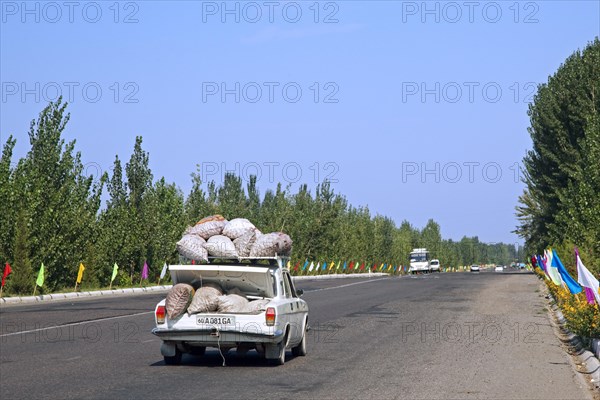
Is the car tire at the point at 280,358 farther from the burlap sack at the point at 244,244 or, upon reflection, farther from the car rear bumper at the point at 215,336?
the burlap sack at the point at 244,244

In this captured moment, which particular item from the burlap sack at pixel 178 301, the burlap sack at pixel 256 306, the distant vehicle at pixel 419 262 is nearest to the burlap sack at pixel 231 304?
the burlap sack at pixel 256 306

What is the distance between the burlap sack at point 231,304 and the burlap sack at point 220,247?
713 millimetres

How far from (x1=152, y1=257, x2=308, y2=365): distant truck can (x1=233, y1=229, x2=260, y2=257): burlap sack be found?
141mm

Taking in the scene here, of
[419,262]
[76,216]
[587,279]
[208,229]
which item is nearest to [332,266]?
[419,262]

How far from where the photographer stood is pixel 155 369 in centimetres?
1370

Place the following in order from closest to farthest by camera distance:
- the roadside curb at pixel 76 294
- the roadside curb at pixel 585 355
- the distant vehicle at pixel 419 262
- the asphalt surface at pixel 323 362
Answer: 1. the asphalt surface at pixel 323 362
2. the roadside curb at pixel 585 355
3. the roadside curb at pixel 76 294
4. the distant vehicle at pixel 419 262

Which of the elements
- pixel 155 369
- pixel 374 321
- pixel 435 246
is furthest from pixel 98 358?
pixel 435 246

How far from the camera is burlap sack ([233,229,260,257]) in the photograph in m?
14.5

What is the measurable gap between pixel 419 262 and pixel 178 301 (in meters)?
99.5

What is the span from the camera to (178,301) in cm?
1388

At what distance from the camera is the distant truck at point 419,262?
11094cm

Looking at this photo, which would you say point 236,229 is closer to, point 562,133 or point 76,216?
point 76,216

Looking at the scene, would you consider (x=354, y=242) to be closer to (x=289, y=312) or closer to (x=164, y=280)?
(x=164, y=280)

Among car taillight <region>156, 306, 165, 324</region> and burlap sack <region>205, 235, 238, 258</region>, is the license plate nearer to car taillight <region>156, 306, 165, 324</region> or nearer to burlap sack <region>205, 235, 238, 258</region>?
car taillight <region>156, 306, 165, 324</region>
